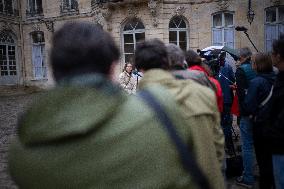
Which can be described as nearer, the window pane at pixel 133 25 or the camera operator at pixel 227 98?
the camera operator at pixel 227 98

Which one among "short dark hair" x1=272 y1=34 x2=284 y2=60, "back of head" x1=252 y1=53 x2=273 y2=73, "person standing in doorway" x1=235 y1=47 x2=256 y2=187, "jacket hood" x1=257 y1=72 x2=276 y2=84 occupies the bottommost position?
"person standing in doorway" x1=235 y1=47 x2=256 y2=187

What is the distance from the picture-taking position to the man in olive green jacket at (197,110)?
131cm

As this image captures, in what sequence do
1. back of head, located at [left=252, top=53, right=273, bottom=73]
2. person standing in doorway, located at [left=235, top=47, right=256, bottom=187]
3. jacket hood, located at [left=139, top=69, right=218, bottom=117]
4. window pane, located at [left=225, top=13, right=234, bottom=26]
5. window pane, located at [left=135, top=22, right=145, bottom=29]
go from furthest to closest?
window pane, located at [left=135, top=22, right=145, bottom=29]
window pane, located at [left=225, top=13, right=234, bottom=26]
person standing in doorway, located at [left=235, top=47, right=256, bottom=187]
back of head, located at [left=252, top=53, right=273, bottom=73]
jacket hood, located at [left=139, top=69, right=218, bottom=117]

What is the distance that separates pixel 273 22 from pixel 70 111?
1758 centimetres

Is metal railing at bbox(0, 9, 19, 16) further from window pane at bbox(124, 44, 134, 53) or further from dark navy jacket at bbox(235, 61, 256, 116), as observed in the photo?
dark navy jacket at bbox(235, 61, 256, 116)

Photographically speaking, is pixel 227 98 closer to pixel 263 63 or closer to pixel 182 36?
pixel 263 63

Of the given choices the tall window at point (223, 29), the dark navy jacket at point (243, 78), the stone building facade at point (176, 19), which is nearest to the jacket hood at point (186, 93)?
the dark navy jacket at point (243, 78)

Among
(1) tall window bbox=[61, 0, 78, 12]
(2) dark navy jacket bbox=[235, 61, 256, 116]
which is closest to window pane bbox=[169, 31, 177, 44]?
(1) tall window bbox=[61, 0, 78, 12]

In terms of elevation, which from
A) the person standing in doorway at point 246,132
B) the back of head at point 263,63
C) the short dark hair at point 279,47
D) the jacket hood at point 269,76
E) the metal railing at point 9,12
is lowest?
the person standing in doorway at point 246,132

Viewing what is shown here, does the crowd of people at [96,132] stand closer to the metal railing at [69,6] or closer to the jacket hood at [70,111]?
the jacket hood at [70,111]

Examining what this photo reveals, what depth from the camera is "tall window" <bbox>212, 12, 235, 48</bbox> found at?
17.5m

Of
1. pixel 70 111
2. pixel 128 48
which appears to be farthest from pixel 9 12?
pixel 70 111

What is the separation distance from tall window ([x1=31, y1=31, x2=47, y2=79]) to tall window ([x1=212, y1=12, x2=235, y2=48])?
1237 cm

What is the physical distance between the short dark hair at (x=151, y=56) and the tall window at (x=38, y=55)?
74.5 ft
